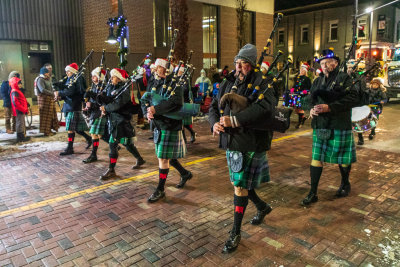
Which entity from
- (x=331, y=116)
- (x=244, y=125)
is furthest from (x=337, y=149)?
(x=244, y=125)

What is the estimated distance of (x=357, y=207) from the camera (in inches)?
178

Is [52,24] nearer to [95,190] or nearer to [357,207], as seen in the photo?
[95,190]

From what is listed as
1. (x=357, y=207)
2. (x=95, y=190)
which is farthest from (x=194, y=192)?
(x=357, y=207)

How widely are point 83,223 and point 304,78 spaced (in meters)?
8.40

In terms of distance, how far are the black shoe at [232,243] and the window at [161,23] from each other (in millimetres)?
15675

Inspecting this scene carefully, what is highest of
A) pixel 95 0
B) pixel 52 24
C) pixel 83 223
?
pixel 95 0

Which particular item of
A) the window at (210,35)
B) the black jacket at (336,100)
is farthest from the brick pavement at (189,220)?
the window at (210,35)

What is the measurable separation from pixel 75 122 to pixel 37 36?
9.19 m

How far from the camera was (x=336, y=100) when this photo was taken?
4.37 metres

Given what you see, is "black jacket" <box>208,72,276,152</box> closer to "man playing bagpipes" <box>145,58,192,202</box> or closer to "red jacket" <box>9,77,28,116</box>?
"man playing bagpipes" <box>145,58,192,202</box>

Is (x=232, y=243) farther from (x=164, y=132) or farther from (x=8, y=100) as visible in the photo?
(x=8, y=100)

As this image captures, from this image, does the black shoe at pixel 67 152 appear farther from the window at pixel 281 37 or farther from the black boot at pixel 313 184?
the window at pixel 281 37

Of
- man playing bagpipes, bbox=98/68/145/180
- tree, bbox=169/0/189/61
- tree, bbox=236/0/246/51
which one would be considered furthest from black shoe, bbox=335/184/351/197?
tree, bbox=236/0/246/51

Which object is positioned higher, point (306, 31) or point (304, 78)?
point (306, 31)
